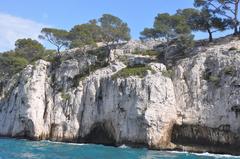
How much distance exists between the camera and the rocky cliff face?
2019 inches

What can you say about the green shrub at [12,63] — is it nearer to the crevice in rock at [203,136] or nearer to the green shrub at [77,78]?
the green shrub at [77,78]

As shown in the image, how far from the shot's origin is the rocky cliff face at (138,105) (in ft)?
168

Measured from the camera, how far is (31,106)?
207 feet

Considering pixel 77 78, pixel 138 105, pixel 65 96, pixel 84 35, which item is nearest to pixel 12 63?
pixel 84 35

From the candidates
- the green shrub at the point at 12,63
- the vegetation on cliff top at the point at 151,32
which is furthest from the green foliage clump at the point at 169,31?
the green shrub at the point at 12,63

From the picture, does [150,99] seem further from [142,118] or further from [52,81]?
[52,81]

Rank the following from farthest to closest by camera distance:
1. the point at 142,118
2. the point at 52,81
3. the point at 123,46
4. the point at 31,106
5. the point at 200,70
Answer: the point at 123,46, the point at 52,81, the point at 31,106, the point at 200,70, the point at 142,118

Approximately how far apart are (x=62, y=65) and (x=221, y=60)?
26344 millimetres

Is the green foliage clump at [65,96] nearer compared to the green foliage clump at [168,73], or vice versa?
the green foliage clump at [168,73]

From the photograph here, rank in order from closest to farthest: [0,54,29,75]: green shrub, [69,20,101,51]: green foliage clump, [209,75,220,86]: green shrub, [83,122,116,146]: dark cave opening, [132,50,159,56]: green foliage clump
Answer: [209,75,220,86]: green shrub → [83,122,116,146]: dark cave opening → [132,50,159,56]: green foliage clump → [69,20,101,51]: green foliage clump → [0,54,29,75]: green shrub

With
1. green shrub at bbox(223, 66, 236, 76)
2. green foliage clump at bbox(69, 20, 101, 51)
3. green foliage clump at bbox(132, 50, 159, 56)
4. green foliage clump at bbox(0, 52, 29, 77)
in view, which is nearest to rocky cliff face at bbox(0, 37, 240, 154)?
green shrub at bbox(223, 66, 236, 76)

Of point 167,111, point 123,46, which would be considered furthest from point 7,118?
point 167,111

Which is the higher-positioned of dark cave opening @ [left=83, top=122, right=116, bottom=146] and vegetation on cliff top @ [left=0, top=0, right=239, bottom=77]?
vegetation on cliff top @ [left=0, top=0, right=239, bottom=77]

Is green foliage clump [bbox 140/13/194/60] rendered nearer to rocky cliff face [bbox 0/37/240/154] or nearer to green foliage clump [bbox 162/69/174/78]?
rocky cliff face [bbox 0/37/240/154]
